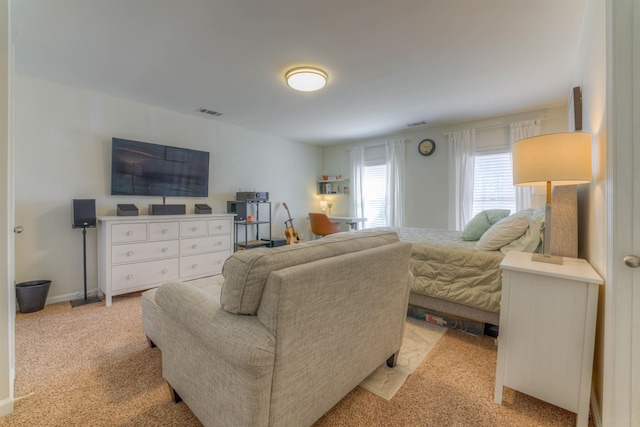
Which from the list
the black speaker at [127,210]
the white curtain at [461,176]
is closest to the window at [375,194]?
the white curtain at [461,176]

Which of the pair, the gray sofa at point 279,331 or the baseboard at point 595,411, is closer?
the gray sofa at point 279,331

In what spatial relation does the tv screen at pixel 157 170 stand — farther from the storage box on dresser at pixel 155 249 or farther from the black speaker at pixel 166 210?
the storage box on dresser at pixel 155 249

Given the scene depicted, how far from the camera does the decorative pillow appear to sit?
1.96 meters

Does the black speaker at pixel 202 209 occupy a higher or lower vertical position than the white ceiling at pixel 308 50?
lower

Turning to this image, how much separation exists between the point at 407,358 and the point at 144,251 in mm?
2907

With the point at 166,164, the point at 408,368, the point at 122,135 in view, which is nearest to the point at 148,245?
the point at 166,164

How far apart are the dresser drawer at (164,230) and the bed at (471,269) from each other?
2.77 meters

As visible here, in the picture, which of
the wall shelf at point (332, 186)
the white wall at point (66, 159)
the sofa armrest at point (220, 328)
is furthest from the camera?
the wall shelf at point (332, 186)

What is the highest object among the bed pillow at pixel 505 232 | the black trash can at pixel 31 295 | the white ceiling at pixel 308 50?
the white ceiling at pixel 308 50

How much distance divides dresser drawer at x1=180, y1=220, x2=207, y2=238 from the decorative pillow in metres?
3.32

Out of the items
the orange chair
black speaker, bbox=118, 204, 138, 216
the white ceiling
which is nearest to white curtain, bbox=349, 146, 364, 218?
the orange chair

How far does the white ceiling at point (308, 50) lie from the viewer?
1.77 m

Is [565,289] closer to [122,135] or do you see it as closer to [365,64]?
[365,64]

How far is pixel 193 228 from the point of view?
3408 mm
